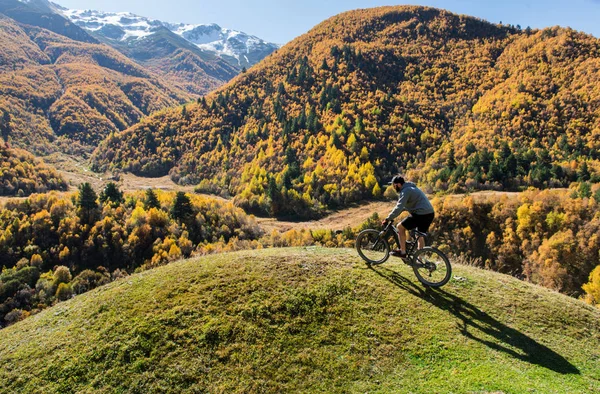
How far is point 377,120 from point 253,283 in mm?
111666

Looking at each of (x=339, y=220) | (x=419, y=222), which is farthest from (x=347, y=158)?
(x=419, y=222)

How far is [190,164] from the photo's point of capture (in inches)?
5335

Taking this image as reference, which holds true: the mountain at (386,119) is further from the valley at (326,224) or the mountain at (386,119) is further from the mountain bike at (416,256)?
the mountain bike at (416,256)

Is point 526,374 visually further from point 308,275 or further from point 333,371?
point 308,275

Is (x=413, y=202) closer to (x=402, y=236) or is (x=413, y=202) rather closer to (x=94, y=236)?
(x=402, y=236)

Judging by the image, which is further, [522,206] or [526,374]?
[522,206]

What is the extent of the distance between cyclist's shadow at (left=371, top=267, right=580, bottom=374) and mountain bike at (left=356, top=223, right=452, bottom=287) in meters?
0.65

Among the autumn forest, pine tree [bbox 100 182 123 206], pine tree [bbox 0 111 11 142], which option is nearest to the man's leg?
the autumn forest

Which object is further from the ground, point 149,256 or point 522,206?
point 522,206

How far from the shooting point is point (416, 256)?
13.0m

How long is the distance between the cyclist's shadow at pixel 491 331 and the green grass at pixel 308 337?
4 centimetres

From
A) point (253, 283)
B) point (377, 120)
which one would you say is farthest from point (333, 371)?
point (377, 120)

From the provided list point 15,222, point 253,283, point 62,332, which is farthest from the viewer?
point 15,222

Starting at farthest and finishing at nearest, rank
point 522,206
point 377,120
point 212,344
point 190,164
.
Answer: point 190,164 → point 377,120 → point 522,206 → point 212,344
